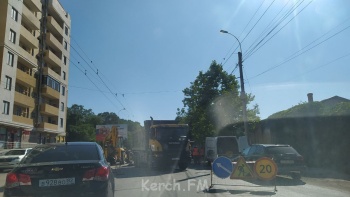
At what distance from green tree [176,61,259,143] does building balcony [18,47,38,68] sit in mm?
20028

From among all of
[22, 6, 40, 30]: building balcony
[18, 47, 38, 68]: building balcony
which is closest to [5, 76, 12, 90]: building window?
[18, 47, 38, 68]: building balcony

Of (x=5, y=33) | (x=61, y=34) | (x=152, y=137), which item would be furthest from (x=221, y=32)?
(x=61, y=34)

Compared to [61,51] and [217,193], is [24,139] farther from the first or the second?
[217,193]

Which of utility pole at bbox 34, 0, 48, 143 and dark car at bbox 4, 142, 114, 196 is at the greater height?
utility pole at bbox 34, 0, 48, 143

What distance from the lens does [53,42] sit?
168 feet

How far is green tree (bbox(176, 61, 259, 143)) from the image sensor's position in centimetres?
3700

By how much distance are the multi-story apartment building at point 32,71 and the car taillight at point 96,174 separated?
33513 millimetres

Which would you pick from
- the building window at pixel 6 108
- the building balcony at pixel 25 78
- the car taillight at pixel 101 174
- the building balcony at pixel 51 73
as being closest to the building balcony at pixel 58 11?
the building balcony at pixel 51 73

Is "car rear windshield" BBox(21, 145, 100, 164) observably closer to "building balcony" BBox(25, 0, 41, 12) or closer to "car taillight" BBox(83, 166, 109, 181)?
"car taillight" BBox(83, 166, 109, 181)

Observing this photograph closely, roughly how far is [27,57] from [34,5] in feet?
24.0

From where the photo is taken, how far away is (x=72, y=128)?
9706cm

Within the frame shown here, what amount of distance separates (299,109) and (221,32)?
10.3 metres

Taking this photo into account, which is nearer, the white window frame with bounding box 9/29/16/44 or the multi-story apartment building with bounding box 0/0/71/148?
the multi-story apartment building with bounding box 0/0/71/148

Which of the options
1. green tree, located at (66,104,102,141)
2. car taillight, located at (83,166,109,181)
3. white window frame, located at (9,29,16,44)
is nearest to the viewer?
car taillight, located at (83,166,109,181)
